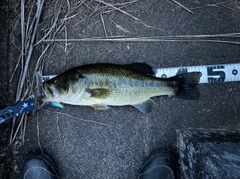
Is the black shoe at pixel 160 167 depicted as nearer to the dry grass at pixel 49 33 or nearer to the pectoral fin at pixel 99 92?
the pectoral fin at pixel 99 92

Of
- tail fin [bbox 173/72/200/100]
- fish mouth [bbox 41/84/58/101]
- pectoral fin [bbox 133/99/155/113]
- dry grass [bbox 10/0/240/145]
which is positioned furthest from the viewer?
dry grass [bbox 10/0/240/145]

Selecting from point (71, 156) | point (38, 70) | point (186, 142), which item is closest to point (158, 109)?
point (186, 142)

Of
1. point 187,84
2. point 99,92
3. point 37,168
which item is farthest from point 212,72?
point 37,168

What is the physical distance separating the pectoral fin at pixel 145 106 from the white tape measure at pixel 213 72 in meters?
0.38

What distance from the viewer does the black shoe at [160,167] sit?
9.11ft

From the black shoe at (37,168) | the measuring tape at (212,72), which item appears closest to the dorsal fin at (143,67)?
the measuring tape at (212,72)

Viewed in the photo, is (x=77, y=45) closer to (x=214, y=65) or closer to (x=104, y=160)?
(x=104, y=160)

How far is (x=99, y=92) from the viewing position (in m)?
2.41

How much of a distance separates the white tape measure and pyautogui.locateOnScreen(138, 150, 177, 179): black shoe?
1.01 metres

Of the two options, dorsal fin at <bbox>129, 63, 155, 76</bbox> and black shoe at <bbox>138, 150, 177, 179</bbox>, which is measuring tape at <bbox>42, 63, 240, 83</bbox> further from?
black shoe at <bbox>138, 150, 177, 179</bbox>

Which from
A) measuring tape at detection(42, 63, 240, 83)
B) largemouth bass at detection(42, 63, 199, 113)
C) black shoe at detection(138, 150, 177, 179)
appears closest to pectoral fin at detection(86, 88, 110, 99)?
largemouth bass at detection(42, 63, 199, 113)

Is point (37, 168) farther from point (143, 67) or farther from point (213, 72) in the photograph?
point (213, 72)

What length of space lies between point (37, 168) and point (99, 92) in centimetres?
129

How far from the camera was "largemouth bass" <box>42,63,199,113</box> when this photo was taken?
237cm
